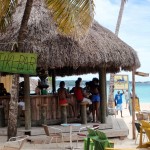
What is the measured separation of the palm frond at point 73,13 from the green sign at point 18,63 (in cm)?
122

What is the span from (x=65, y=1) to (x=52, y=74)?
8.57 m

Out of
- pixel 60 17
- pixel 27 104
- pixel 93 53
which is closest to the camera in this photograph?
pixel 60 17

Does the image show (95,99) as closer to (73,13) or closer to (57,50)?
(57,50)

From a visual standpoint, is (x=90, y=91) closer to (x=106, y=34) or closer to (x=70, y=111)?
(x=70, y=111)

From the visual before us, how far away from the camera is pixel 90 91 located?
13.5 metres

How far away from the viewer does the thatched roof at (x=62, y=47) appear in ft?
37.3

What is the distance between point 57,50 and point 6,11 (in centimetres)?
182

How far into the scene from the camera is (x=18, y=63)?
10.3 metres

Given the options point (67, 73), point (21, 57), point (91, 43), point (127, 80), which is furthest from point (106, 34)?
point (127, 80)

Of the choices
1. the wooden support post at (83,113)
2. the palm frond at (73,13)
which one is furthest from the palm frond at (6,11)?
the wooden support post at (83,113)

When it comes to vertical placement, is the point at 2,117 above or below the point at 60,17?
below

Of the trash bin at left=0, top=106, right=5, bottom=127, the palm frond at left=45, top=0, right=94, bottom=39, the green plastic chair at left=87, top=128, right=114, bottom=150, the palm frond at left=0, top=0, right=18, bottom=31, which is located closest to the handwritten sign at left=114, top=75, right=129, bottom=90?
the trash bin at left=0, top=106, right=5, bottom=127

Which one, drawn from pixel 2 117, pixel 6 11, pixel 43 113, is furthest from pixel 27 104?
pixel 6 11

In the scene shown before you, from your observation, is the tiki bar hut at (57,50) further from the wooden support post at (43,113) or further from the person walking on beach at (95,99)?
the person walking on beach at (95,99)
